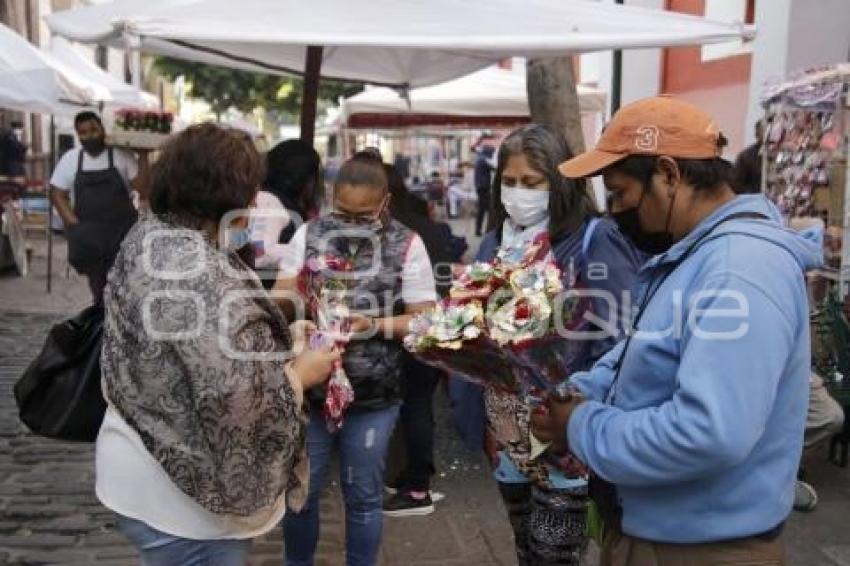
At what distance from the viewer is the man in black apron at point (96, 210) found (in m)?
6.81

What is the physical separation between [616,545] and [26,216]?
49.5ft

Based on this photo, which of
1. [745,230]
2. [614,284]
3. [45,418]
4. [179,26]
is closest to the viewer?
[745,230]

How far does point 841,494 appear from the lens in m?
4.87

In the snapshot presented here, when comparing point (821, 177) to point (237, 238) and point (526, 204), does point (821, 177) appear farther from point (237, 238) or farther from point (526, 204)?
point (237, 238)

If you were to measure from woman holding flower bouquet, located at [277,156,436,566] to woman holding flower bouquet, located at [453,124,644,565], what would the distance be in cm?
34

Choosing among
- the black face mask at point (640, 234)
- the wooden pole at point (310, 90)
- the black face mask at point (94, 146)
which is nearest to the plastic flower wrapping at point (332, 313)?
the black face mask at point (640, 234)

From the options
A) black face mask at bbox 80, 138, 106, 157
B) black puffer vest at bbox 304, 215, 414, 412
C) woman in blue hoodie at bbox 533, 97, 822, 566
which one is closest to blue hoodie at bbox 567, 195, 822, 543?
woman in blue hoodie at bbox 533, 97, 822, 566

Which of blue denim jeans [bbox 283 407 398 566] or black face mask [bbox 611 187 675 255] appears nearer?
black face mask [bbox 611 187 675 255]

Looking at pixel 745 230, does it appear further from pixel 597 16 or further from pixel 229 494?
pixel 597 16

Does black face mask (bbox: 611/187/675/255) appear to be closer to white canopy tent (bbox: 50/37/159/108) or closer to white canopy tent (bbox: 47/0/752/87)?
white canopy tent (bbox: 47/0/752/87)

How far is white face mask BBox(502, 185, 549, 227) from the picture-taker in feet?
9.96

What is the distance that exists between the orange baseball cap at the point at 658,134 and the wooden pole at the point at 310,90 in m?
4.33

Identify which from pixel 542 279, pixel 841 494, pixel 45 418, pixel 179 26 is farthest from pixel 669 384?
pixel 841 494

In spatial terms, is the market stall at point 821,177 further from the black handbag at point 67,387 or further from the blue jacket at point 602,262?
the black handbag at point 67,387
